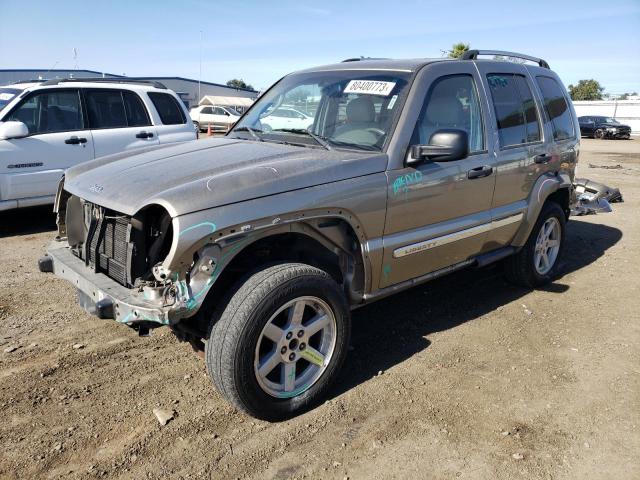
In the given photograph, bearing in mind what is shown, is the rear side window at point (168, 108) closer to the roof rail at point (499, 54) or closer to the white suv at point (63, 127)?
the white suv at point (63, 127)

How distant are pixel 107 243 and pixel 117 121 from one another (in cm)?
520

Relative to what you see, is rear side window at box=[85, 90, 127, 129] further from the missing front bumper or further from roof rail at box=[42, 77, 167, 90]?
the missing front bumper

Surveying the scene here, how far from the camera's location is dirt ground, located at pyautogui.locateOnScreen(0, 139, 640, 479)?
9.00 ft

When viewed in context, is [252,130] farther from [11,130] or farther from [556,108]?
[11,130]

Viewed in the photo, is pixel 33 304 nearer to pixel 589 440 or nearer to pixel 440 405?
pixel 440 405

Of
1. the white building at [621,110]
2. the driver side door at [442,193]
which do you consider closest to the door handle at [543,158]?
the driver side door at [442,193]

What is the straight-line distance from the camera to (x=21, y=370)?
351 centimetres

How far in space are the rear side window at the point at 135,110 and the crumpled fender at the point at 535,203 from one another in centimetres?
566

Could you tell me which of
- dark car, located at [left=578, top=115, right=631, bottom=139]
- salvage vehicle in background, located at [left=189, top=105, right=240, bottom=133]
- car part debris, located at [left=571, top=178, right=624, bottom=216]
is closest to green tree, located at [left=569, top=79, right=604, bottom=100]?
dark car, located at [left=578, top=115, right=631, bottom=139]

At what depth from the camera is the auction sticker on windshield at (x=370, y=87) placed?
12.2 ft

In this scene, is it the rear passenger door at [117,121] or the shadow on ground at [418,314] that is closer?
the shadow on ground at [418,314]

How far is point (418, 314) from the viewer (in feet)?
15.2

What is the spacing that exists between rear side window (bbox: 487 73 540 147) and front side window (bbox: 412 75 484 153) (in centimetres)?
27

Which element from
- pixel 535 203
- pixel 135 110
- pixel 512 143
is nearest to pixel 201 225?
pixel 512 143
